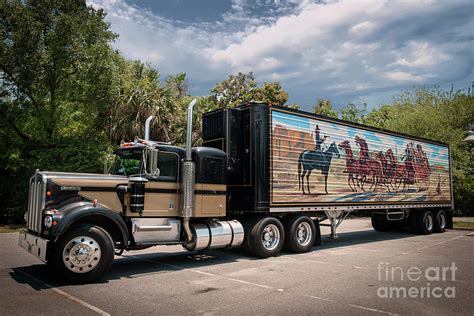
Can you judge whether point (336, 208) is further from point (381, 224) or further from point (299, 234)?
point (381, 224)

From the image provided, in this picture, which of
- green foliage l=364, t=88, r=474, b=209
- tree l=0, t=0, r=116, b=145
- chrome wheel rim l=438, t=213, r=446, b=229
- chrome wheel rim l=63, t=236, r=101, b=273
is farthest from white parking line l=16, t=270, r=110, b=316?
green foliage l=364, t=88, r=474, b=209

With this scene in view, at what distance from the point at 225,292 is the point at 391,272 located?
404 cm

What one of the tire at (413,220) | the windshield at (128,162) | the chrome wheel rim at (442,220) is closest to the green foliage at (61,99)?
the windshield at (128,162)

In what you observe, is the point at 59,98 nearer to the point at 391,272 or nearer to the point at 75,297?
the point at 75,297

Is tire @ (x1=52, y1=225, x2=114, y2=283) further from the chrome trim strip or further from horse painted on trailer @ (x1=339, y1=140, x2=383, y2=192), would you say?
horse painted on trailer @ (x1=339, y1=140, x2=383, y2=192)

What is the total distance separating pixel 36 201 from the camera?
7.66 meters

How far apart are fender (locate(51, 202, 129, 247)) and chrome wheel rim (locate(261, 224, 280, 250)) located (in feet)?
12.8

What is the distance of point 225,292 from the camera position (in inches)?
261

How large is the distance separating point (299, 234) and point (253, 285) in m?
4.30

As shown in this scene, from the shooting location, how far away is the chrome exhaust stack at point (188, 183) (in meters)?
8.77

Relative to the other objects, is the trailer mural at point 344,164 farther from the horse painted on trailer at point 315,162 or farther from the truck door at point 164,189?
the truck door at point 164,189

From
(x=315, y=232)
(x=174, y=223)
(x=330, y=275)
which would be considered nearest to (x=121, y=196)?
(x=174, y=223)

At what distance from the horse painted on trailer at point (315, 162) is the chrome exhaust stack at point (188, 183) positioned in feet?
11.7

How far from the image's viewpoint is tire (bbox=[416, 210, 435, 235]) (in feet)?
53.2
